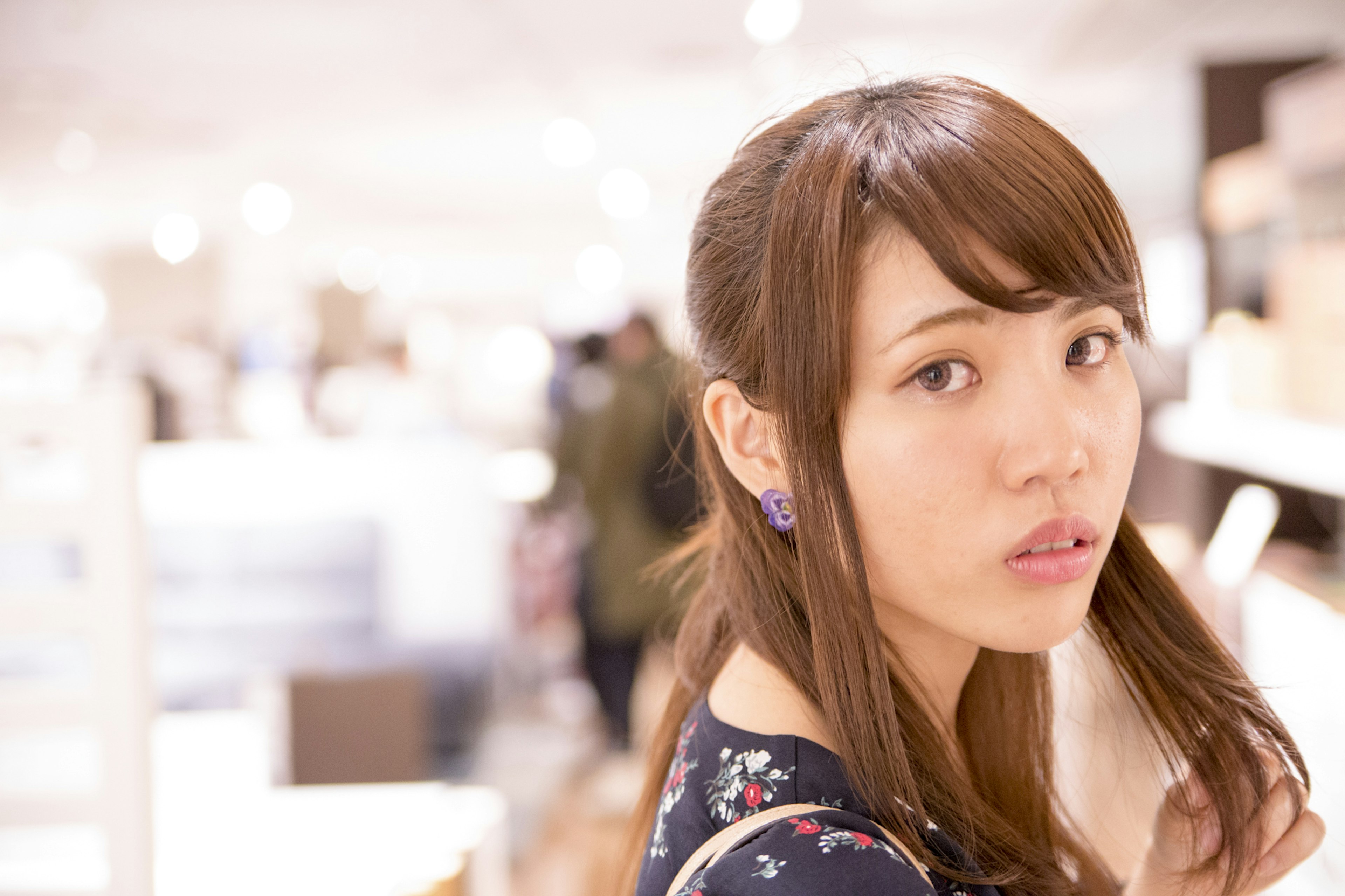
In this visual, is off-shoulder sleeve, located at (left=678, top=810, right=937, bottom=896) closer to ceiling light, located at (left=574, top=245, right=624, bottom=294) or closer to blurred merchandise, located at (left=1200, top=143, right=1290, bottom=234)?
blurred merchandise, located at (left=1200, top=143, right=1290, bottom=234)

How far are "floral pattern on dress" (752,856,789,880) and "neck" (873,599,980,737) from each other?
242 mm

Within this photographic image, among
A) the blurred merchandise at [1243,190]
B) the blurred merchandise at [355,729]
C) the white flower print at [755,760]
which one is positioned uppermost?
the blurred merchandise at [1243,190]

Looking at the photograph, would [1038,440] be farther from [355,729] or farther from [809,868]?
[355,729]

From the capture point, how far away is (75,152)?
740 centimetres

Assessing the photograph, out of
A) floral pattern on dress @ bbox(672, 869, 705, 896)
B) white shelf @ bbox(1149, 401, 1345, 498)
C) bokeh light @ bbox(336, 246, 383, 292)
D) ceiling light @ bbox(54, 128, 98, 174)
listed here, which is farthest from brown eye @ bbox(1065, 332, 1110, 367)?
bokeh light @ bbox(336, 246, 383, 292)

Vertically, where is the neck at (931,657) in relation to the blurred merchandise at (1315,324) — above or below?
below

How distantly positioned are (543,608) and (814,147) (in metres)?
4.80

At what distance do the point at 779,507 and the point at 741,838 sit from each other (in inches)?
10.8

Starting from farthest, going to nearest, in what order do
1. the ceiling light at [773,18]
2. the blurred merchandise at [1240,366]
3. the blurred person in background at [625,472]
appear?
the blurred person in background at [625,472] < the ceiling light at [773,18] < the blurred merchandise at [1240,366]

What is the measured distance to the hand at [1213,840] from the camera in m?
0.82

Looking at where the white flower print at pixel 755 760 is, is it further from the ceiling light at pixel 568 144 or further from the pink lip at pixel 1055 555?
the ceiling light at pixel 568 144

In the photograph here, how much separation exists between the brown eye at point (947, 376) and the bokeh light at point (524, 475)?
135 inches

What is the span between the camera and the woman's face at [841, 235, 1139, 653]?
0.69 m

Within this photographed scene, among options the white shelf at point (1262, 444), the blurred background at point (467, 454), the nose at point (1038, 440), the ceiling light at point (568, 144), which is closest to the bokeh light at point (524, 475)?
the blurred background at point (467, 454)
